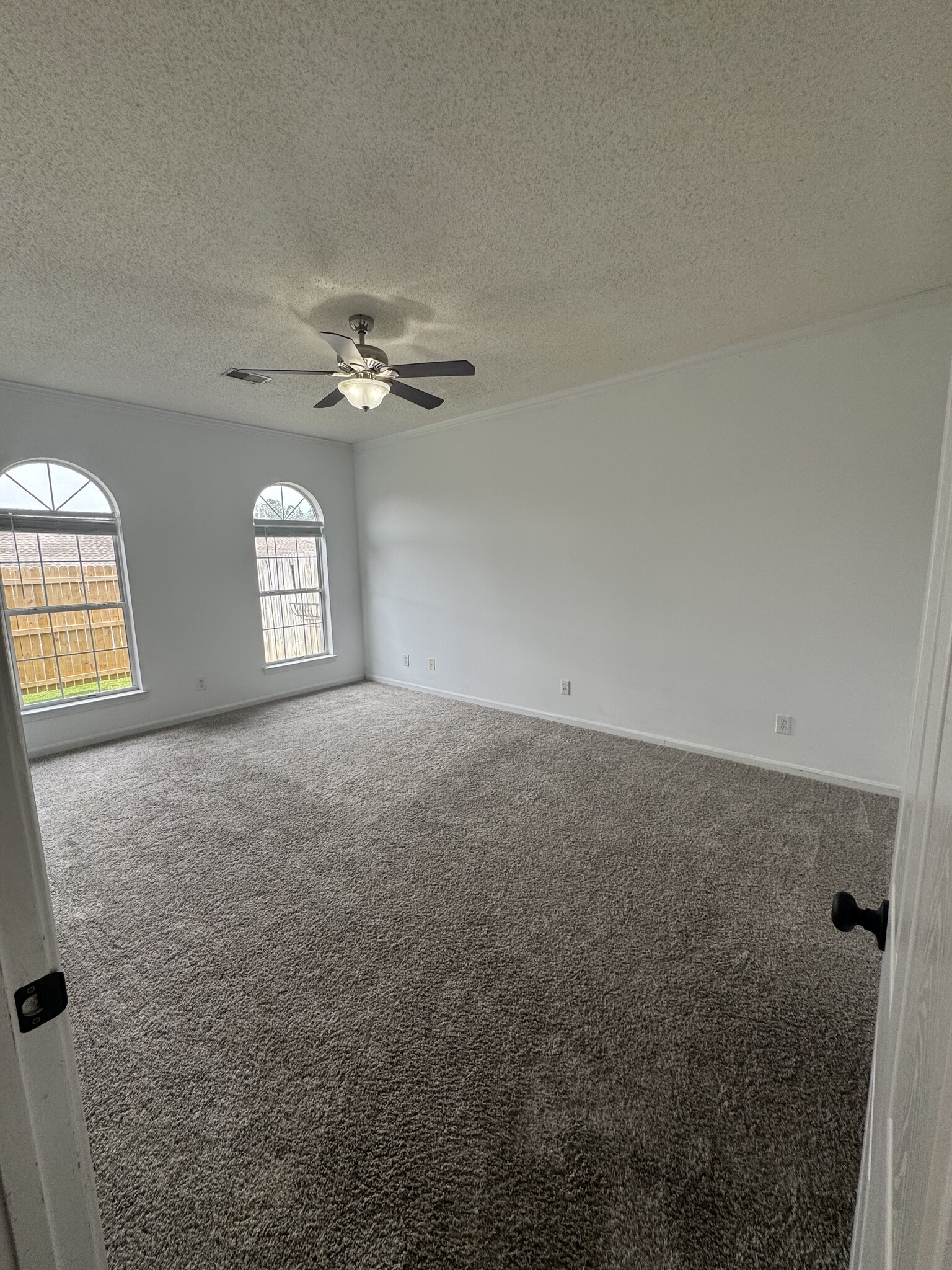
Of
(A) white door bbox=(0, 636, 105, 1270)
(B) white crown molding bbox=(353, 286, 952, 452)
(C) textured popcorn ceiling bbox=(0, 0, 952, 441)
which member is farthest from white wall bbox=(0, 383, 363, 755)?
(A) white door bbox=(0, 636, 105, 1270)

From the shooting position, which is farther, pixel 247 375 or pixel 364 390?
pixel 247 375

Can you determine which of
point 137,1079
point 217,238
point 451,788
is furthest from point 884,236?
point 137,1079

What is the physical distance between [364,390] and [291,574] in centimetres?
312

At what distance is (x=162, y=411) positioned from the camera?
14.2ft

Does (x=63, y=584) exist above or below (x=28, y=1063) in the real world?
above

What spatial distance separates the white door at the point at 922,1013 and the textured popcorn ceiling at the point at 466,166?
1382 millimetres

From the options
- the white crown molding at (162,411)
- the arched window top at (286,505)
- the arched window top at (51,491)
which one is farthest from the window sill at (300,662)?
the white crown molding at (162,411)

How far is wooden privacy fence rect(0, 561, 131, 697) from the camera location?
392 cm

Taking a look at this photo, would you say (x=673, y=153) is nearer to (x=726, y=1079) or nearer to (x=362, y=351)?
(x=362, y=351)

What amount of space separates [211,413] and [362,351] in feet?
8.67

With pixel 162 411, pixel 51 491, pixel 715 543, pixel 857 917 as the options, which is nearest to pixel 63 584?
pixel 51 491

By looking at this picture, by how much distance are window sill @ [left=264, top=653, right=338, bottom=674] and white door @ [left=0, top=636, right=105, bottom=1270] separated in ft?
16.1

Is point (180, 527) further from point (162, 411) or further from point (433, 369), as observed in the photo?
point (433, 369)

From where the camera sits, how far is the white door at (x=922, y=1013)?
0.32 metres
